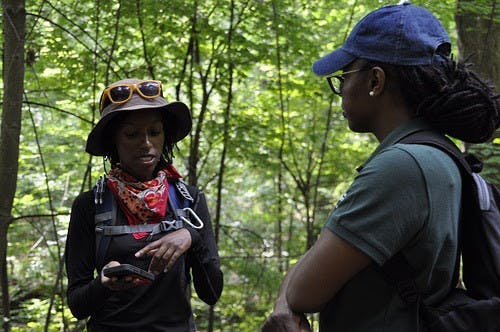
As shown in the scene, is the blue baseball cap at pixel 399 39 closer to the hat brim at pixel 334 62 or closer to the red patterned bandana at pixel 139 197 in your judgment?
the hat brim at pixel 334 62

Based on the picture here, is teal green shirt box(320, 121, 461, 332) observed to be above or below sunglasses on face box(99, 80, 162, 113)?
below

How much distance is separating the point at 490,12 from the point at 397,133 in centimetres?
352

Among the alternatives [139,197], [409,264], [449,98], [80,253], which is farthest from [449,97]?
[80,253]

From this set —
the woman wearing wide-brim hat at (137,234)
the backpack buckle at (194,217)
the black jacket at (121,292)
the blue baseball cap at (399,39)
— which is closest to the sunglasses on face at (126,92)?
the woman wearing wide-brim hat at (137,234)

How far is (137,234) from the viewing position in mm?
2346

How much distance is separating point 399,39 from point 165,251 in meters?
1.24

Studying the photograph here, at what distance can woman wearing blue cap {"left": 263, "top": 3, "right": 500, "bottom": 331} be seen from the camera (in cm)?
140

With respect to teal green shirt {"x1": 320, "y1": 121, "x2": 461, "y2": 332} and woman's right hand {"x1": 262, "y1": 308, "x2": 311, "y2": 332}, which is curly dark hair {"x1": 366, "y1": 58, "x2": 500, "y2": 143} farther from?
woman's right hand {"x1": 262, "y1": 308, "x2": 311, "y2": 332}

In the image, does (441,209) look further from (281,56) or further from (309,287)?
(281,56)

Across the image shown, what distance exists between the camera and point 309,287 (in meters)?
1.51

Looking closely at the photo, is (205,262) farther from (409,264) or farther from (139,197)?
(409,264)

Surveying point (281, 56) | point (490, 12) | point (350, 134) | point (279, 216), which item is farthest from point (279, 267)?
point (490, 12)

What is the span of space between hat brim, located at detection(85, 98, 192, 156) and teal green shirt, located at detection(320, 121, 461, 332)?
134 cm

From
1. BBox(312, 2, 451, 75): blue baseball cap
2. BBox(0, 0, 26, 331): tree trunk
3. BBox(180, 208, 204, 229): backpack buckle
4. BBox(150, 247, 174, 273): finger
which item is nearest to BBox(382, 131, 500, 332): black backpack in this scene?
BBox(312, 2, 451, 75): blue baseball cap
